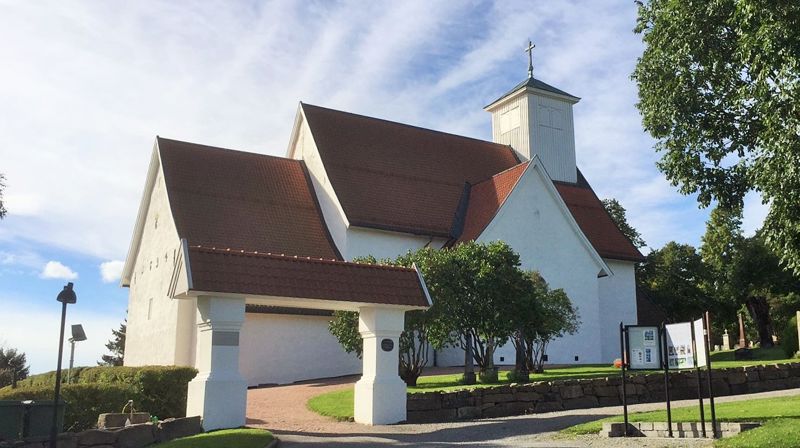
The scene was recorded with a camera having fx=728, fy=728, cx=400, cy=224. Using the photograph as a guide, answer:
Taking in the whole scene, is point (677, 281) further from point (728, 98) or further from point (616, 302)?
point (728, 98)

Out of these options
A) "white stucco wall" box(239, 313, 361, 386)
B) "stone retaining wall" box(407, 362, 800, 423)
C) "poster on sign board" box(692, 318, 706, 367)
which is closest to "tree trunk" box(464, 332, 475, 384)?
"stone retaining wall" box(407, 362, 800, 423)

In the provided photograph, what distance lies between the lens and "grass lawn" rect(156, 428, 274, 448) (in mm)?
11695

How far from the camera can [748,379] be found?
19922 millimetres

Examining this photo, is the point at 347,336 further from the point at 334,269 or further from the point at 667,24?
the point at 667,24

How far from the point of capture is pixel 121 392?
16250mm

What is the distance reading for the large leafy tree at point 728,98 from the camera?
1359 cm

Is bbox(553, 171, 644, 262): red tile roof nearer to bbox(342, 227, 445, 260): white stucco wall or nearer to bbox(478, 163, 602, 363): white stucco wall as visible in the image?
bbox(478, 163, 602, 363): white stucco wall

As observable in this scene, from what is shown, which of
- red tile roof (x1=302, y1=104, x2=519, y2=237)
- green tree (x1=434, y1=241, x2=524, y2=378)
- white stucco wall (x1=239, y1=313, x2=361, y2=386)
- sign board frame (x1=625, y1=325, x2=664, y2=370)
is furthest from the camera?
red tile roof (x1=302, y1=104, x2=519, y2=237)

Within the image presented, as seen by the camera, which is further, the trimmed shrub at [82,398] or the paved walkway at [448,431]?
the trimmed shrub at [82,398]

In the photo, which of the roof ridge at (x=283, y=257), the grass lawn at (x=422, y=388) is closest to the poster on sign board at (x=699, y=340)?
the roof ridge at (x=283, y=257)

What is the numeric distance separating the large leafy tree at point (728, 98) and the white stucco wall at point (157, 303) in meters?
17.4

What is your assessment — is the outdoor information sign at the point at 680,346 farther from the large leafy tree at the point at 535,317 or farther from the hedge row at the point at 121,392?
the hedge row at the point at 121,392

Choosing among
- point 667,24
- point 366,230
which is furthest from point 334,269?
point 366,230

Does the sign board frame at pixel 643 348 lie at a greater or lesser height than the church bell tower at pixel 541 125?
lesser
